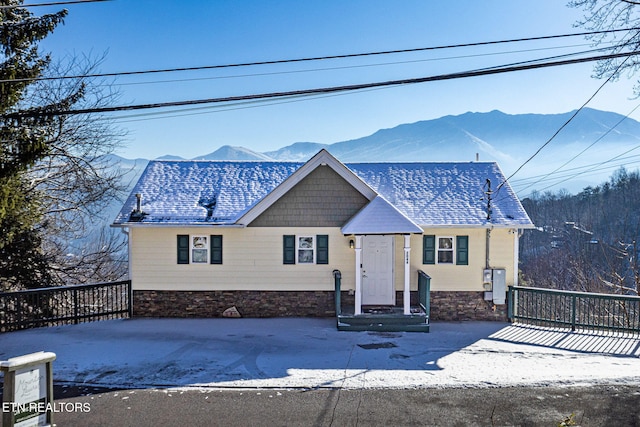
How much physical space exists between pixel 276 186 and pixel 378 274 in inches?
164

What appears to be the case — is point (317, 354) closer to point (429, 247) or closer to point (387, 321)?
point (387, 321)

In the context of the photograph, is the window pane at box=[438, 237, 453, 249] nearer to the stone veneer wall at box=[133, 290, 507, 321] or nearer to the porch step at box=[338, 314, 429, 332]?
the stone veneer wall at box=[133, 290, 507, 321]

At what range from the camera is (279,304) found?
15.4 metres

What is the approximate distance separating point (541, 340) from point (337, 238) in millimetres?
6302

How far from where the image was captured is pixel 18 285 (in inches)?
698

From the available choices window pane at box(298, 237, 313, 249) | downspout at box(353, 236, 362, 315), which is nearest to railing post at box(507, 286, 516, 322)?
downspout at box(353, 236, 362, 315)

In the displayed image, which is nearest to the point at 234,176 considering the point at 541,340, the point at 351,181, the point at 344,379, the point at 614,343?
the point at 351,181

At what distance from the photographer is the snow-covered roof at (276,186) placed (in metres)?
15.4

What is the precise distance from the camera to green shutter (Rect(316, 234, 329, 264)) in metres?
15.4

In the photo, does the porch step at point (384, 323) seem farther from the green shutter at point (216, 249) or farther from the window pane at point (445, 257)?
the green shutter at point (216, 249)

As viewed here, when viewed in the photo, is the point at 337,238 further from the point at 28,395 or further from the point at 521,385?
the point at 28,395

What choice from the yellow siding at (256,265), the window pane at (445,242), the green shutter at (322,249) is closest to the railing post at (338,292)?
the yellow siding at (256,265)

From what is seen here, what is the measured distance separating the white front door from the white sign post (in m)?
9.89

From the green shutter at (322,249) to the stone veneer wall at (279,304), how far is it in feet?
3.24
